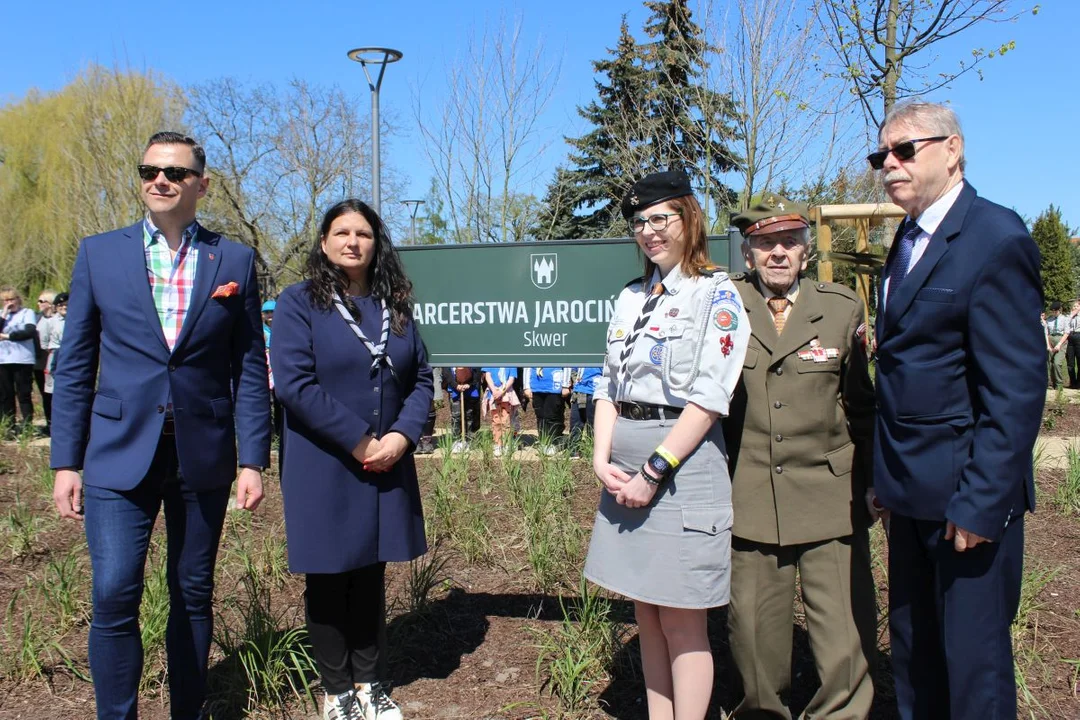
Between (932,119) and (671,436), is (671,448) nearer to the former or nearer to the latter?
(671,436)

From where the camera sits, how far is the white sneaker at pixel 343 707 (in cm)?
319

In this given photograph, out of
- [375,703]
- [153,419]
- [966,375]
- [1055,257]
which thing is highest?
[1055,257]

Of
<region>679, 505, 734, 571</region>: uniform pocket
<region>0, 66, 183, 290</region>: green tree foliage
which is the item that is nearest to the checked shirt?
Result: <region>679, 505, 734, 571</region>: uniform pocket

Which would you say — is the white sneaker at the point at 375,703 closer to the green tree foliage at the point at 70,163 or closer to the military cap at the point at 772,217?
the military cap at the point at 772,217

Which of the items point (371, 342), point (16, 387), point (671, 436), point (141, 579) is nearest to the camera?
point (671, 436)

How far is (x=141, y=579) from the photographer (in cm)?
286

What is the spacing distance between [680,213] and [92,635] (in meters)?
2.27

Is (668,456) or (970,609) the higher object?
(668,456)

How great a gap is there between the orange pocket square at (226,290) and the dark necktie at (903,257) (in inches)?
81.2

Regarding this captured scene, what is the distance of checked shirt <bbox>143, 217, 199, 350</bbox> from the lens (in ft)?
9.61

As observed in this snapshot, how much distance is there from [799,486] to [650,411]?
565 mm

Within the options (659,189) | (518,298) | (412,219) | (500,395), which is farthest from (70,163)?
(659,189)

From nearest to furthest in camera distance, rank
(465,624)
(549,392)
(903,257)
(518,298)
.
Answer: (903,257), (465,624), (518,298), (549,392)

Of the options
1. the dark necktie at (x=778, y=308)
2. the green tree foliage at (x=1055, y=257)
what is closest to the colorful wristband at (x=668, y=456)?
the dark necktie at (x=778, y=308)
